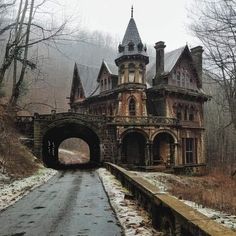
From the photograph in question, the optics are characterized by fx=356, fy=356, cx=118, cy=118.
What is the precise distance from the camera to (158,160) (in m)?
39.8

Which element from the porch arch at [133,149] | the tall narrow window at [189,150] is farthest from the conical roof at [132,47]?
the tall narrow window at [189,150]

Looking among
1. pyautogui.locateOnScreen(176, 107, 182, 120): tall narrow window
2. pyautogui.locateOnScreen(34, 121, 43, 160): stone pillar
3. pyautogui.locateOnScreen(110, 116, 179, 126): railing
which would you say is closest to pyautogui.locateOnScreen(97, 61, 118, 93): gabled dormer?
pyautogui.locateOnScreen(110, 116, 179, 126): railing

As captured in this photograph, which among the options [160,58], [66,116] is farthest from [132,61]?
[66,116]

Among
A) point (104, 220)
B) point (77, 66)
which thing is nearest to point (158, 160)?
point (77, 66)

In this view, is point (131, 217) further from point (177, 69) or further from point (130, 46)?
point (177, 69)

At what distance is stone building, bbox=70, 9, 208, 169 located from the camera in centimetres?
3638

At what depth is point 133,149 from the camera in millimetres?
40094

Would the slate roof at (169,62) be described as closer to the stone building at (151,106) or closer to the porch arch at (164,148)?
the stone building at (151,106)

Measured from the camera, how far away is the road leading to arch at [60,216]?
8148 millimetres

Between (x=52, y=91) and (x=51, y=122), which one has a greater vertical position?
(x=52, y=91)

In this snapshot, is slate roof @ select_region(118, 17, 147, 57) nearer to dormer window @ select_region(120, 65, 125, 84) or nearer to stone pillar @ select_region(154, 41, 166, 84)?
dormer window @ select_region(120, 65, 125, 84)

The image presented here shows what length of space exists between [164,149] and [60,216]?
31.0 meters

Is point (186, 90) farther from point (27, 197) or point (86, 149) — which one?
point (86, 149)

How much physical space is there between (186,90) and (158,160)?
893 cm
